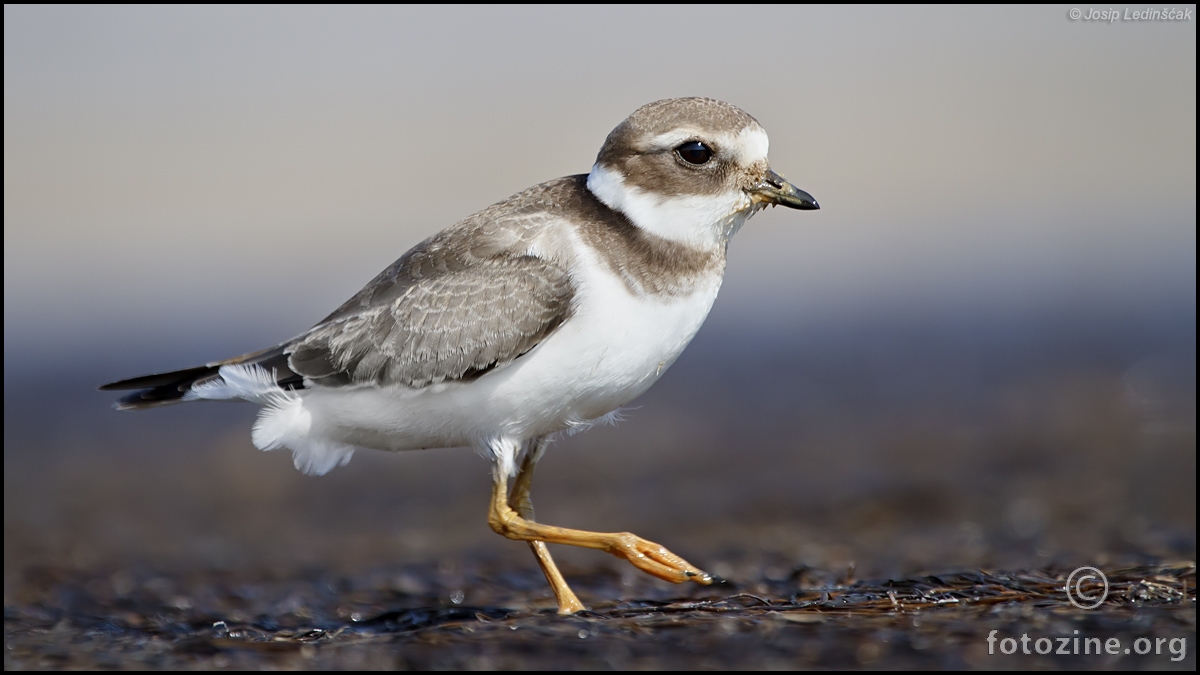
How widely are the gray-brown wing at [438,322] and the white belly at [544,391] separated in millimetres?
91

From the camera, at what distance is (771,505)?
1132 centimetres

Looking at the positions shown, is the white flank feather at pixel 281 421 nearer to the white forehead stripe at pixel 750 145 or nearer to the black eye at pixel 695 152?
the black eye at pixel 695 152

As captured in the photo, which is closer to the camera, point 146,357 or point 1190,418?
point 1190,418

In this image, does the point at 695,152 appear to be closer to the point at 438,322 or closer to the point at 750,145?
the point at 750,145

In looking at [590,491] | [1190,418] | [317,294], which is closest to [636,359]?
[590,491]

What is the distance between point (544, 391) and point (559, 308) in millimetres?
456

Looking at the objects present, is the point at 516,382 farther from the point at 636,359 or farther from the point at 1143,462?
the point at 1143,462

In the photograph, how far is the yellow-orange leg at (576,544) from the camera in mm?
6797

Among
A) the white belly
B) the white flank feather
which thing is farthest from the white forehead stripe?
the white flank feather

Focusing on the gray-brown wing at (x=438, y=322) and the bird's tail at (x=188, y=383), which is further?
the bird's tail at (x=188, y=383)

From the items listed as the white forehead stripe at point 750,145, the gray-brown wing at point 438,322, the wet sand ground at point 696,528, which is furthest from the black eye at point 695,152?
the wet sand ground at point 696,528

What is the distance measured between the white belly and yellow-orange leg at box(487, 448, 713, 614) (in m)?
0.45

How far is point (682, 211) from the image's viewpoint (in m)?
6.71

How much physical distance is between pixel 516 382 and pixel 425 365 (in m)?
0.56
